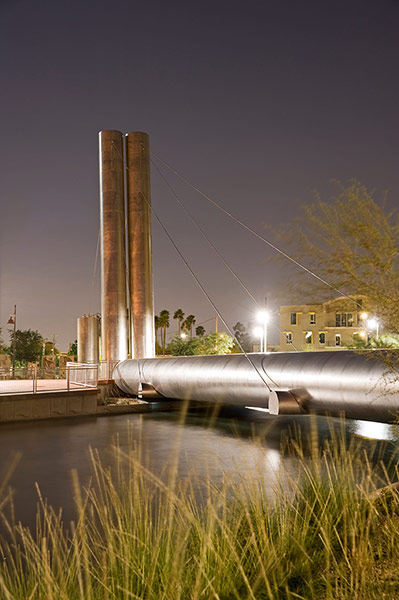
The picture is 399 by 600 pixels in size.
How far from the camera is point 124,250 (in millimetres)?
21000

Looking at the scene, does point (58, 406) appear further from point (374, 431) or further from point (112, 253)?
point (374, 431)

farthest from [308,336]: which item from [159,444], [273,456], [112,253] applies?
[273,456]

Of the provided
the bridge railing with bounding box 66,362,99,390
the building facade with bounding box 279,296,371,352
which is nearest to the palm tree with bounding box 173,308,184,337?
the building facade with bounding box 279,296,371,352

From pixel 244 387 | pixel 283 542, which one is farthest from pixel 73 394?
pixel 283 542

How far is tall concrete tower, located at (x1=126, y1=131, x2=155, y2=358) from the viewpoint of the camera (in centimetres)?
2073

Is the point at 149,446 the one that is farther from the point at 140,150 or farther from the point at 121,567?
the point at 140,150

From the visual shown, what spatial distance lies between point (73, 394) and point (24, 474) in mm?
7202

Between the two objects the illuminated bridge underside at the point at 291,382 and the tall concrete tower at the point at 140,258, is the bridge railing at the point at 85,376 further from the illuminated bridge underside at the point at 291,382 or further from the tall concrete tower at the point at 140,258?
the tall concrete tower at the point at 140,258

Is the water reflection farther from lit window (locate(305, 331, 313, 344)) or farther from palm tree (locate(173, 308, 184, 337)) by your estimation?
palm tree (locate(173, 308, 184, 337))

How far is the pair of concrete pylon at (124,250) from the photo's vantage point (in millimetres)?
20531

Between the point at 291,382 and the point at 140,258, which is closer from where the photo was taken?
the point at 291,382

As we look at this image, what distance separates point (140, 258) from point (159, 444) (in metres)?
11.0

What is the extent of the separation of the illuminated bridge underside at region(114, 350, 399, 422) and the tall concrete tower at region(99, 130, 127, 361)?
4.54 m

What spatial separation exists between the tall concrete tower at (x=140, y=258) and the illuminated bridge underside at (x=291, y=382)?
459 centimetres
